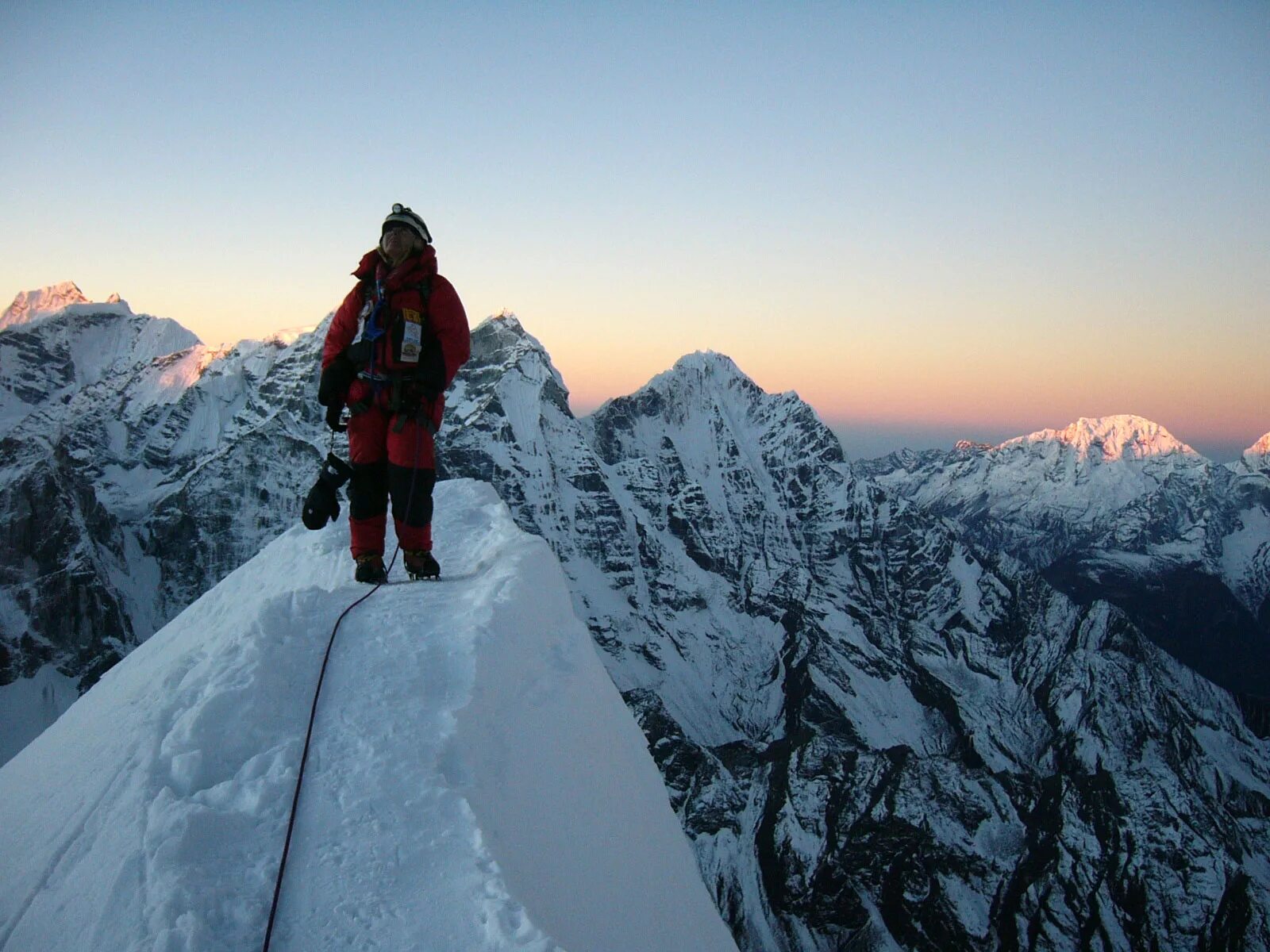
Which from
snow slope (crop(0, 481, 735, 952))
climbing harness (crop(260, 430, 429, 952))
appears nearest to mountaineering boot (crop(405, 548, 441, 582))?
climbing harness (crop(260, 430, 429, 952))

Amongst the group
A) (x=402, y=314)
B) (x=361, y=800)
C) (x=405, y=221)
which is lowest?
(x=361, y=800)

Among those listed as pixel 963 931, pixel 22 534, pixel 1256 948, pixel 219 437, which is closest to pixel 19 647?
pixel 22 534

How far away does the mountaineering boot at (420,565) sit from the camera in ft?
21.8

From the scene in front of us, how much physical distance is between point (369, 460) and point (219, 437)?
196102 millimetres

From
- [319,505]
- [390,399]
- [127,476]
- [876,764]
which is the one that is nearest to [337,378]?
[390,399]

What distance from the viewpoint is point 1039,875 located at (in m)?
115

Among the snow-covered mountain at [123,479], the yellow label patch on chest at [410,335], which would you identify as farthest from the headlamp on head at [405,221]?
the snow-covered mountain at [123,479]

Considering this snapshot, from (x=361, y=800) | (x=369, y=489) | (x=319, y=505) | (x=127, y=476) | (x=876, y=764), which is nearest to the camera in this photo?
(x=361, y=800)

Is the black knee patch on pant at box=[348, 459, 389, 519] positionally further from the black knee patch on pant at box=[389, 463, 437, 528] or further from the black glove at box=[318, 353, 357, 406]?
the black glove at box=[318, 353, 357, 406]

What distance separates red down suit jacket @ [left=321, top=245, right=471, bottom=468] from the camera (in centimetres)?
675

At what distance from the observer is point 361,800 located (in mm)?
3441

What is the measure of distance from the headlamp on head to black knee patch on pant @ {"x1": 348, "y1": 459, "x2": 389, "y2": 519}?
230cm

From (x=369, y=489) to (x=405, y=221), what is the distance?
268cm

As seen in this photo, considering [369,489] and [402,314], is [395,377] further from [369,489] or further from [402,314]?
[369,489]
